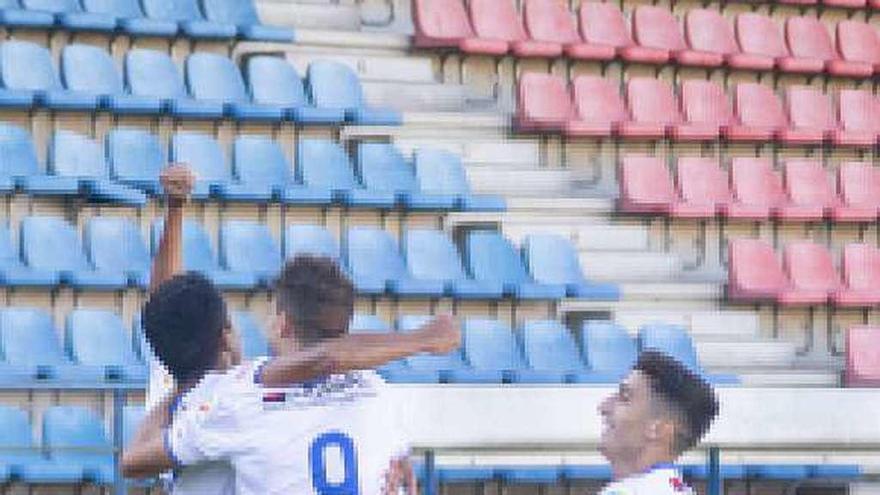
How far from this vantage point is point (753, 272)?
1216 centimetres

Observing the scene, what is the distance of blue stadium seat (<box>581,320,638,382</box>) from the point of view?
10.9 metres

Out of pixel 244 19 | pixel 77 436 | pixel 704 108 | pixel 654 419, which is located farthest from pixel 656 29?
pixel 654 419

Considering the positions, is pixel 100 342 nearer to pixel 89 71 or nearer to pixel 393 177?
pixel 89 71

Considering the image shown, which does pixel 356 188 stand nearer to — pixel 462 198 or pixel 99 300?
pixel 462 198

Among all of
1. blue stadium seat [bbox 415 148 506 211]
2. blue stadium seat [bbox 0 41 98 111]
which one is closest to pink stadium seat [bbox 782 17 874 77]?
blue stadium seat [bbox 415 148 506 211]

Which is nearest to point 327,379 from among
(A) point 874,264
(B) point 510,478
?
(B) point 510,478

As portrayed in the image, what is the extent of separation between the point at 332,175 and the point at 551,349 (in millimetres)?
1253

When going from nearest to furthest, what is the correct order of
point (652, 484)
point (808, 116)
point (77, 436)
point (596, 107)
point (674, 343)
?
point (652, 484) → point (77, 436) → point (674, 343) → point (596, 107) → point (808, 116)

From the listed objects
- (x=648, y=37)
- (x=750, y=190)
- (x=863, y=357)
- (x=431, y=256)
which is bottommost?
(x=863, y=357)

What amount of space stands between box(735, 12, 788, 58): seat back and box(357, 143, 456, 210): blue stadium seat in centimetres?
269

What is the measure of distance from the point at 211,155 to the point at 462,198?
1.26m

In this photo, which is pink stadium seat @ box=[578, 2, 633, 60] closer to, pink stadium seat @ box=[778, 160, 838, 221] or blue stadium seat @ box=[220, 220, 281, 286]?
pink stadium seat @ box=[778, 160, 838, 221]

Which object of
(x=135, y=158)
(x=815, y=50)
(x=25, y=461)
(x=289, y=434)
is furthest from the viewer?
(x=815, y=50)

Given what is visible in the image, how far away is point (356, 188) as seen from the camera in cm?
1104
